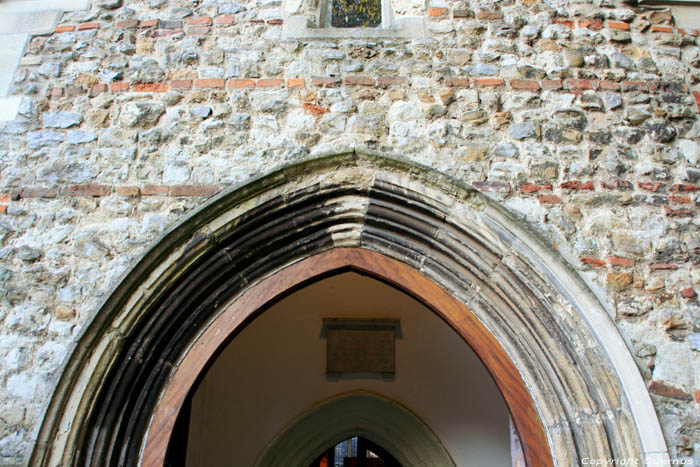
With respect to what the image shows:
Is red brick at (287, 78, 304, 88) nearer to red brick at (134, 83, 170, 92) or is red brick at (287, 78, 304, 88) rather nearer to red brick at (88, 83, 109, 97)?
red brick at (134, 83, 170, 92)

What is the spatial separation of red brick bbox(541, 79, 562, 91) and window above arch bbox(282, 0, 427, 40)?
669 millimetres

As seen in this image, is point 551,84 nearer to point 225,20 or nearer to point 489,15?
point 489,15

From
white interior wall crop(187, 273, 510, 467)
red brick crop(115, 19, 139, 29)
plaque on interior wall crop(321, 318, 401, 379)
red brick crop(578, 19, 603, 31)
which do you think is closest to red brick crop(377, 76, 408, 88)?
red brick crop(578, 19, 603, 31)

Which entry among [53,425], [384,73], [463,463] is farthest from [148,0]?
[463,463]

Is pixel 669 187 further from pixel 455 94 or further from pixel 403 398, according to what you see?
pixel 403 398

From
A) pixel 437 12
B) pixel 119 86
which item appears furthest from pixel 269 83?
pixel 437 12

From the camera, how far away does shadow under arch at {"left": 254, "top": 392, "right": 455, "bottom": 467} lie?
3.96 metres

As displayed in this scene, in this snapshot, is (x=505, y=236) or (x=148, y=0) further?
(x=148, y=0)

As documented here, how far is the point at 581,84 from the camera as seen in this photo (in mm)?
2795

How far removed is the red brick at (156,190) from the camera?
259 cm

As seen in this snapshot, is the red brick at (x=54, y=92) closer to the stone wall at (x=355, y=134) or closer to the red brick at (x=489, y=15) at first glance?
the stone wall at (x=355, y=134)

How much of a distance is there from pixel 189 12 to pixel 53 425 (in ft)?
7.02

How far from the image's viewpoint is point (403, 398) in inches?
163

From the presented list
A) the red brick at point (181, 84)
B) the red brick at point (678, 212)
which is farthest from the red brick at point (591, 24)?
the red brick at point (181, 84)
